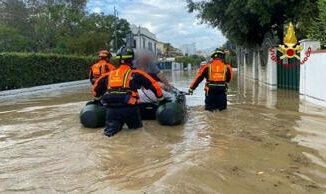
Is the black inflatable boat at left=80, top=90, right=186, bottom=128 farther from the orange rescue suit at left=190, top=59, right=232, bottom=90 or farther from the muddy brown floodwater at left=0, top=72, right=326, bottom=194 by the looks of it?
the orange rescue suit at left=190, top=59, right=232, bottom=90

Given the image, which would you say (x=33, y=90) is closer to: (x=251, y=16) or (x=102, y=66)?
(x=251, y=16)

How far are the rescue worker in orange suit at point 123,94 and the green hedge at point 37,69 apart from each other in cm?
1813

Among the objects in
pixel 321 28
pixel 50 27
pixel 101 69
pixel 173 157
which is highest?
pixel 50 27

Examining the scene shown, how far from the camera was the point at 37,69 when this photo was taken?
1190 inches

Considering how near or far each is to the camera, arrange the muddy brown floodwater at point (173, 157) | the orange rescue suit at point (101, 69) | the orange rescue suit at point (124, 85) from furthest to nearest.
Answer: the orange rescue suit at point (101, 69) < the orange rescue suit at point (124, 85) < the muddy brown floodwater at point (173, 157)

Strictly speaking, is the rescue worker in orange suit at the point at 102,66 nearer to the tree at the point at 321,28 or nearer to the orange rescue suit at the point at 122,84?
the orange rescue suit at the point at 122,84

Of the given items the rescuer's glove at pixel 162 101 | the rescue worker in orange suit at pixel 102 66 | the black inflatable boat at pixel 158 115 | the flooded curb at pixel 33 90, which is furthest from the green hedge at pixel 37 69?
the rescuer's glove at pixel 162 101

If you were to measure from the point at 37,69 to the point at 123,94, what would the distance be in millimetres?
22480

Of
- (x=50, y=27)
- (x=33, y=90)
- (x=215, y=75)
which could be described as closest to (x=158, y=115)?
(x=215, y=75)

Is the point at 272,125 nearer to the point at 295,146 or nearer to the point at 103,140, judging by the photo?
the point at 295,146

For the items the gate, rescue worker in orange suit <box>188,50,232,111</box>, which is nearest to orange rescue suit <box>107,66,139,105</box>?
rescue worker in orange suit <box>188,50,232,111</box>

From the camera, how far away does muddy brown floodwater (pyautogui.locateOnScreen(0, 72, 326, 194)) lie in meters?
6.06

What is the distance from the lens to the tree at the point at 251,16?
78.9ft

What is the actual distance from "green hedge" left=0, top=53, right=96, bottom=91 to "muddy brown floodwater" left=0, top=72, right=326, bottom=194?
15.6 meters
